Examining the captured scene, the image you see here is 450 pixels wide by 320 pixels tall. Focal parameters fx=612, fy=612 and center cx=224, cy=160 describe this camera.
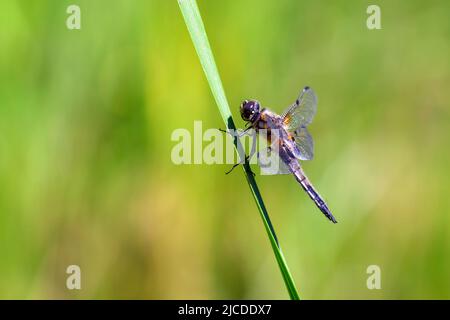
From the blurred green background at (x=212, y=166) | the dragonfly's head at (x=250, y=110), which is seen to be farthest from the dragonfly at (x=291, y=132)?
the blurred green background at (x=212, y=166)

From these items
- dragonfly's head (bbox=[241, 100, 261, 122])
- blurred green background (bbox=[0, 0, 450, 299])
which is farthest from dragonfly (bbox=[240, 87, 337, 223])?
blurred green background (bbox=[0, 0, 450, 299])

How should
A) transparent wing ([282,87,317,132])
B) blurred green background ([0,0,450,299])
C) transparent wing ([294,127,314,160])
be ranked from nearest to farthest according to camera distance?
transparent wing ([294,127,314,160]) < transparent wing ([282,87,317,132]) < blurred green background ([0,0,450,299])

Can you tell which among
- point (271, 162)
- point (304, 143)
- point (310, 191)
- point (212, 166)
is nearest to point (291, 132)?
point (304, 143)

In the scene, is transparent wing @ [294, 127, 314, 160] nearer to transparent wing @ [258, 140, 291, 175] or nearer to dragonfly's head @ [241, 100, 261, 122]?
transparent wing @ [258, 140, 291, 175]

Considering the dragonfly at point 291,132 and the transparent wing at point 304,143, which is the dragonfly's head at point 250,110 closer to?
the dragonfly at point 291,132

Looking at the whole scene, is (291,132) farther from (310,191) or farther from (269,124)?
(310,191)

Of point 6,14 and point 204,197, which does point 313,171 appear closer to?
point 204,197
